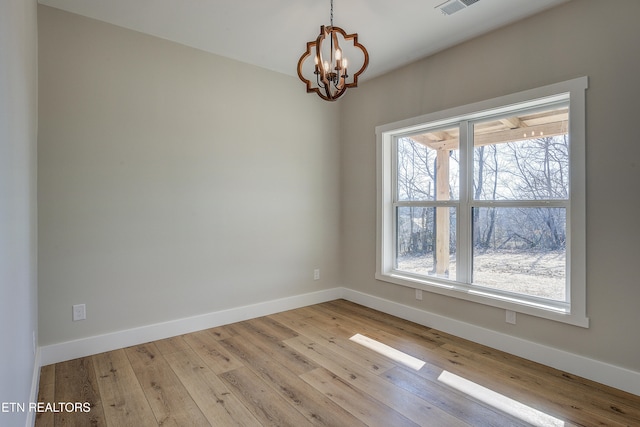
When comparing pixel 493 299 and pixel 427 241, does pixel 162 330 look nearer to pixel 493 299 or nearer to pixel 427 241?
pixel 427 241

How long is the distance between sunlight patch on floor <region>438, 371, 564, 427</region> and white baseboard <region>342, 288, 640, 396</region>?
0.70 meters

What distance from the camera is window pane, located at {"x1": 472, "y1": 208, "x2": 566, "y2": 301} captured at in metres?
2.63

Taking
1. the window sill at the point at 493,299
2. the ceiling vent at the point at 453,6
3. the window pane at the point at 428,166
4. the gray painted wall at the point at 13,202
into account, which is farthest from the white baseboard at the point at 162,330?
the ceiling vent at the point at 453,6

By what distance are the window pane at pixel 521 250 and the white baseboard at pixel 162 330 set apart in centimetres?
202

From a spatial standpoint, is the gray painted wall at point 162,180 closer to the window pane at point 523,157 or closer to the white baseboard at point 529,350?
the white baseboard at point 529,350

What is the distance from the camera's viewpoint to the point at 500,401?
83.3 inches

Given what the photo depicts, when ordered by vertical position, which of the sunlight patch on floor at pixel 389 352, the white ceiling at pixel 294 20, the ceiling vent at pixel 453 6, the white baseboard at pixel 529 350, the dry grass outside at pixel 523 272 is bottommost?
the sunlight patch on floor at pixel 389 352

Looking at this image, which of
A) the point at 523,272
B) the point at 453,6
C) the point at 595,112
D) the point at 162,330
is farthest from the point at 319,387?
the point at 453,6

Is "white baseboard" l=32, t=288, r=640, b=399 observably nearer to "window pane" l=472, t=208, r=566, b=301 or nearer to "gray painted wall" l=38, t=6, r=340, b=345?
"gray painted wall" l=38, t=6, r=340, b=345

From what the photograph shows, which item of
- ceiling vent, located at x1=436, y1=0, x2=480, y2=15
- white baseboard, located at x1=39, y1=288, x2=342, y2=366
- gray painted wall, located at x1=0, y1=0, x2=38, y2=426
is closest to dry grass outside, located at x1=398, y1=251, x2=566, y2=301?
white baseboard, located at x1=39, y1=288, x2=342, y2=366

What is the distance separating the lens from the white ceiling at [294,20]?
101 inches

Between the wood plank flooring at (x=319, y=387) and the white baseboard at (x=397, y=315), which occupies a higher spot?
the white baseboard at (x=397, y=315)

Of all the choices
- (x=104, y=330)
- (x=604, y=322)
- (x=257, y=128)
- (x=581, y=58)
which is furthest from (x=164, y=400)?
(x=581, y=58)

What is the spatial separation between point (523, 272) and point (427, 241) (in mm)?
967
